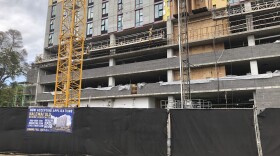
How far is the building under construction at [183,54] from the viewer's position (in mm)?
30250

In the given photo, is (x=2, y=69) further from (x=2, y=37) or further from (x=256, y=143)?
(x=256, y=143)

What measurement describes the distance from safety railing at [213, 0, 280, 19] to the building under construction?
4.9 inches

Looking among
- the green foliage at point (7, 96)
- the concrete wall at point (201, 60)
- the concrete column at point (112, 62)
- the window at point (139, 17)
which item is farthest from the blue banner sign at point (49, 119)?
the green foliage at point (7, 96)

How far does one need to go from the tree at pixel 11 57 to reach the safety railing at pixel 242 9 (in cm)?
4150

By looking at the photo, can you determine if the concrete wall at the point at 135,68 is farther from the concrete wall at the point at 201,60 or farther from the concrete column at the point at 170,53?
the concrete column at the point at 170,53

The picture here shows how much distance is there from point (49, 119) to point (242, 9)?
3062 centimetres

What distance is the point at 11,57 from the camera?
5288cm

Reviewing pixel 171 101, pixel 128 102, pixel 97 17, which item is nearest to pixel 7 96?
pixel 97 17

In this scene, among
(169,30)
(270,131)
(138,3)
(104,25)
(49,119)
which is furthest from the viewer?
(104,25)

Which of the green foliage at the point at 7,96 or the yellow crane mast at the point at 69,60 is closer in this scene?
the yellow crane mast at the point at 69,60

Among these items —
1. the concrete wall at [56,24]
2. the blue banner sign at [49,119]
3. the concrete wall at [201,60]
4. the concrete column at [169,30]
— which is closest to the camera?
the blue banner sign at [49,119]

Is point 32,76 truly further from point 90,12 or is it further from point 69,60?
point 69,60

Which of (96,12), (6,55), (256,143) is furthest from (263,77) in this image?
(6,55)

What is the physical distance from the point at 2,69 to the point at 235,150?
182ft
